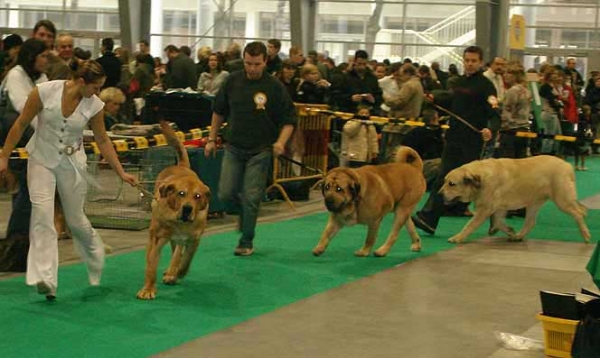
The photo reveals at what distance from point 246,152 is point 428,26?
17939 millimetres

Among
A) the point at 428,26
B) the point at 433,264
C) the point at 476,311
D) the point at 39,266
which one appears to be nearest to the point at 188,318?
the point at 39,266

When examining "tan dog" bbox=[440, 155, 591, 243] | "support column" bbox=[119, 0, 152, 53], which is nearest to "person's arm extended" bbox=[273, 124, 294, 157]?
"tan dog" bbox=[440, 155, 591, 243]

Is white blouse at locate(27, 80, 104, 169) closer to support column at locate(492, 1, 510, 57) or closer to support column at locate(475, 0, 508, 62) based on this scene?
support column at locate(475, 0, 508, 62)

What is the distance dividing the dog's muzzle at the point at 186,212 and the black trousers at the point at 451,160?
4.06 meters

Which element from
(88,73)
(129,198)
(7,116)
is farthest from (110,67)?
(88,73)

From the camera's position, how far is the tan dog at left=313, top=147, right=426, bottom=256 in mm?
8398

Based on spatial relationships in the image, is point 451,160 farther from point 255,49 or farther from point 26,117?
point 26,117

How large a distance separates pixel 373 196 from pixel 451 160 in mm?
2124

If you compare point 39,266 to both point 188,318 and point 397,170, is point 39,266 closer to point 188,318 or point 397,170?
point 188,318

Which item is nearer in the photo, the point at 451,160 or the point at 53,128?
the point at 53,128

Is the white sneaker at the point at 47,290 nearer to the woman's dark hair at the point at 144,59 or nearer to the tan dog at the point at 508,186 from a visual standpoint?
the tan dog at the point at 508,186

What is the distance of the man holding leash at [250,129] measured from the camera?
333 inches

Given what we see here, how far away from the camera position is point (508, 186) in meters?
9.94

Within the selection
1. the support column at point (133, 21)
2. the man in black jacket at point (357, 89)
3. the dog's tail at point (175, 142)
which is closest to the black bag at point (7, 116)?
the dog's tail at point (175, 142)
